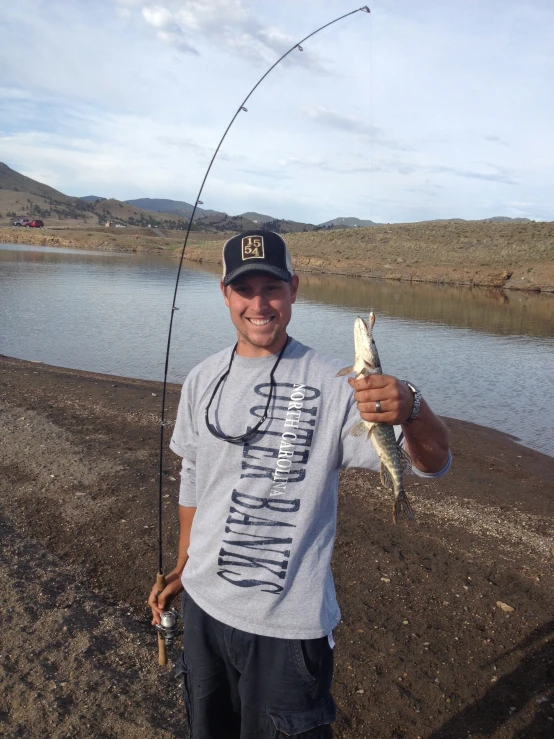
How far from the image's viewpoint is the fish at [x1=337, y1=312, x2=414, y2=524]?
216 cm

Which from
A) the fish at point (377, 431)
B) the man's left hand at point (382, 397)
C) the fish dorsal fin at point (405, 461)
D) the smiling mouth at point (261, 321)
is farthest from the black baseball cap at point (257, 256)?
the fish dorsal fin at point (405, 461)

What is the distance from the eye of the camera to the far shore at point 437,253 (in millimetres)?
49906

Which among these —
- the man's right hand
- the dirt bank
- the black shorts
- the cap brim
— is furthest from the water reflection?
the black shorts

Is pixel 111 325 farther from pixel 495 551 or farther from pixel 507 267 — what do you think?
pixel 507 267

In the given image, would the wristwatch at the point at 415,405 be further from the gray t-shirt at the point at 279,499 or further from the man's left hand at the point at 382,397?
the gray t-shirt at the point at 279,499

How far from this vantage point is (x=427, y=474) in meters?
2.43

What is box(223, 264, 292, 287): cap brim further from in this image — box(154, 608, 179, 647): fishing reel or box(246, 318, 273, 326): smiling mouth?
box(154, 608, 179, 647): fishing reel

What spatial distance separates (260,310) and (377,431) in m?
0.71

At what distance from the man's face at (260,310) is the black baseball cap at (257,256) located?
0.03 metres

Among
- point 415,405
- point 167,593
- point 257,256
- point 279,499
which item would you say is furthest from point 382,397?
point 167,593

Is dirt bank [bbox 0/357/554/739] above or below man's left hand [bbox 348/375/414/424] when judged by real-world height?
below

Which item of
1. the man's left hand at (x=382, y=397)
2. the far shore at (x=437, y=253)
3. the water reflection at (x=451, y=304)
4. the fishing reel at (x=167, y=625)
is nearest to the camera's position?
the man's left hand at (x=382, y=397)

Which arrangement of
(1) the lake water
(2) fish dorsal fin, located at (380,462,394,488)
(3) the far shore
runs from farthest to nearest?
(3) the far shore < (1) the lake water < (2) fish dorsal fin, located at (380,462,394,488)

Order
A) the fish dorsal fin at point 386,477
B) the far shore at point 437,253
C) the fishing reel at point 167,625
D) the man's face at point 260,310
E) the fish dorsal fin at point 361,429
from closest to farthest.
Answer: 1. the fish dorsal fin at point 361,429
2. the fish dorsal fin at point 386,477
3. the man's face at point 260,310
4. the fishing reel at point 167,625
5. the far shore at point 437,253
